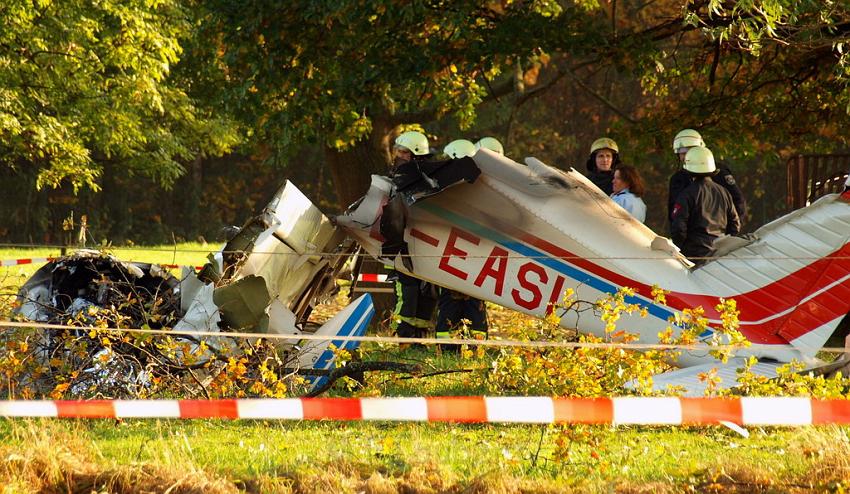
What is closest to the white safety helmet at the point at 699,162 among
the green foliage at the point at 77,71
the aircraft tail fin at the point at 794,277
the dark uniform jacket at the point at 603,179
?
the dark uniform jacket at the point at 603,179

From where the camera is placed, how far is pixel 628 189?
1048cm

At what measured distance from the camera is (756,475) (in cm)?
575

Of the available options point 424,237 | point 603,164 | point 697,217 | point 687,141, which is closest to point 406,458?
point 424,237

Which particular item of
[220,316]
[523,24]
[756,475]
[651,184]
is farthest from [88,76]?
[651,184]

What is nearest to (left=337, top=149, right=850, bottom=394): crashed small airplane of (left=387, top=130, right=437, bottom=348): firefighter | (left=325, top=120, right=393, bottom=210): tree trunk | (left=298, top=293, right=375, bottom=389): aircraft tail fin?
(left=298, top=293, right=375, bottom=389): aircraft tail fin

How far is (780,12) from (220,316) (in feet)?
15.5

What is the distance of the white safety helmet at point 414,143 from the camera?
447 inches

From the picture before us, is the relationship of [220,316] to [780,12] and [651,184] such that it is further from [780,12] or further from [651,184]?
[651,184]

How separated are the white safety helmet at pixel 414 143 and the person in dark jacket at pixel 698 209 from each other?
2.49 metres

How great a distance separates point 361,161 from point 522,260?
20.3ft

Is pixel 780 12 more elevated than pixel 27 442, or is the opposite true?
pixel 780 12

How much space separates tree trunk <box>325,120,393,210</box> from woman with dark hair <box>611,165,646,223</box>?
15.8 feet

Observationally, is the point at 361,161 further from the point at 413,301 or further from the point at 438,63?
the point at 413,301

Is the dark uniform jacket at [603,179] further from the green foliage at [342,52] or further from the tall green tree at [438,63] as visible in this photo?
the green foliage at [342,52]
